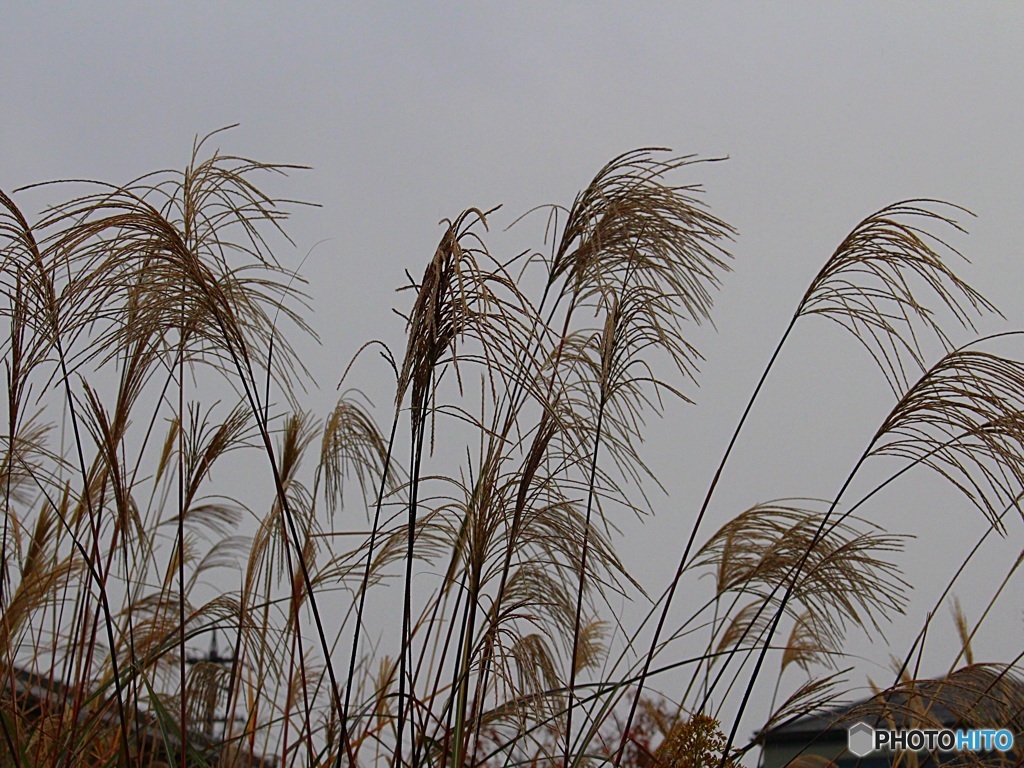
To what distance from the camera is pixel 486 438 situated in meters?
1.95

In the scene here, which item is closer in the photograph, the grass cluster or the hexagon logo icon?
the grass cluster

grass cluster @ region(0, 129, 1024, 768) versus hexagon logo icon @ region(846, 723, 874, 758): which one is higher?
grass cluster @ region(0, 129, 1024, 768)

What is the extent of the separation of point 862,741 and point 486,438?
114 centimetres

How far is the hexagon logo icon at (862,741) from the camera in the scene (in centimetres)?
215

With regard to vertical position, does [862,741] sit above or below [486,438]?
below

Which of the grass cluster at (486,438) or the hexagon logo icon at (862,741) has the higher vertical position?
the grass cluster at (486,438)

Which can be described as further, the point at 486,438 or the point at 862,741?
the point at 862,741

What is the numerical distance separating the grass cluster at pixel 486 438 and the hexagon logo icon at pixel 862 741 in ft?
0.62

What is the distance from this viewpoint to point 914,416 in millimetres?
1823

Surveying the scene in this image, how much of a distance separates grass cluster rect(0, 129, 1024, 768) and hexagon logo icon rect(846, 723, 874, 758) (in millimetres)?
188

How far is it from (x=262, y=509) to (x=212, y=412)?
73cm

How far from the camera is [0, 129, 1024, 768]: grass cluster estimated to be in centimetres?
152

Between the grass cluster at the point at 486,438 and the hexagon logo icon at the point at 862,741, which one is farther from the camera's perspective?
the hexagon logo icon at the point at 862,741

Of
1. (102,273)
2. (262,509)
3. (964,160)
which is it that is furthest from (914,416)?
(964,160)
